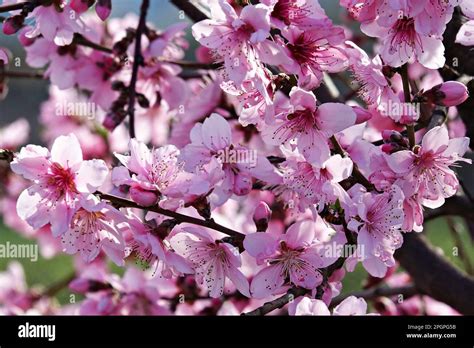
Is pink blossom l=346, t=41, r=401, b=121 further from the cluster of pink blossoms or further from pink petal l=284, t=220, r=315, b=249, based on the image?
pink petal l=284, t=220, r=315, b=249

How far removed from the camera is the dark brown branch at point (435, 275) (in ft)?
5.29

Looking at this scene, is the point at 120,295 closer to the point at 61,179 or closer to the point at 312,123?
the point at 61,179

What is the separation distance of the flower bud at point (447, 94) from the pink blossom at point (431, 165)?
67 mm

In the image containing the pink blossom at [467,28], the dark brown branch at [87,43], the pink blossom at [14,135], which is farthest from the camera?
the pink blossom at [14,135]

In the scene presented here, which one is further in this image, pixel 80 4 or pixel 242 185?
pixel 80 4

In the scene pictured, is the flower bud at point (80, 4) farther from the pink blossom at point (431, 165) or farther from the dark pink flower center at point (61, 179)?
the pink blossom at point (431, 165)

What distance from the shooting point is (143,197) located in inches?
43.6

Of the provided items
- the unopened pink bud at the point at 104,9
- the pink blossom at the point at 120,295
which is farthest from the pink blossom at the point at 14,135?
the unopened pink bud at the point at 104,9

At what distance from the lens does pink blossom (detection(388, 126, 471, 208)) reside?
115 cm

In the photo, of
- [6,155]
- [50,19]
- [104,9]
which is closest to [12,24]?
[50,19]

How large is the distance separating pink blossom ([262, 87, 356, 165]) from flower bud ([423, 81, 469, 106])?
0.17m

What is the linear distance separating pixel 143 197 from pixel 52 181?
0.14m

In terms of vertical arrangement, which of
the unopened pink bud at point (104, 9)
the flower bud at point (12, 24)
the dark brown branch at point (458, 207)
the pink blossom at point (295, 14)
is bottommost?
the dark brown branch at point (458, 207)
